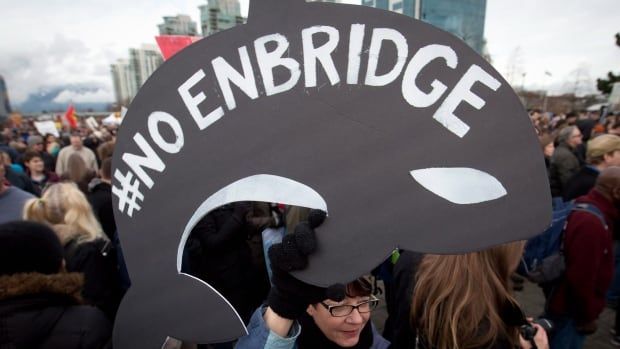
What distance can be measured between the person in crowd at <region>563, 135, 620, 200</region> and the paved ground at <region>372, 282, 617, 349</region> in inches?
46.5

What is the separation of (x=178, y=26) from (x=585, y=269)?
23.3 ft

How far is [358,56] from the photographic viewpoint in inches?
31.6

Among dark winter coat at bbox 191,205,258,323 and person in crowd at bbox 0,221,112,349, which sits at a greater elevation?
person in crowd at bbox 0,221,112,349

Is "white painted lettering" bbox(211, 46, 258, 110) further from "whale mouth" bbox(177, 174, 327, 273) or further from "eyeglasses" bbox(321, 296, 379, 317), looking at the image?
"eyeglasses" bbox(321, 296, 379, 317)

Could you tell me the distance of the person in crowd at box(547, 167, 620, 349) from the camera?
2146 millimetres

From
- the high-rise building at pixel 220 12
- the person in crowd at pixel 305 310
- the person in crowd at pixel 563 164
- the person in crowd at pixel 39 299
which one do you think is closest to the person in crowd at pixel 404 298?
the person in crowd at pixel 305 310

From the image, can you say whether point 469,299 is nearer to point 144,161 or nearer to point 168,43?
point 144,161

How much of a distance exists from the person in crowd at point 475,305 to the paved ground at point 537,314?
6.90ft

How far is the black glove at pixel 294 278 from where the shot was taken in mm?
815

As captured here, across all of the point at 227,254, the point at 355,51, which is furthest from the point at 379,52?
the point at 227,254

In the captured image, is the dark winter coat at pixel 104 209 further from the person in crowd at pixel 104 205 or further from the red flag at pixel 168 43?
the red flag at pixel 168 43

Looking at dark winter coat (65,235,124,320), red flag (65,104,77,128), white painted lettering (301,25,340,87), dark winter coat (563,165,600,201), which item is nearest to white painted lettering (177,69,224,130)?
white painted lettering (301,25,340,87)

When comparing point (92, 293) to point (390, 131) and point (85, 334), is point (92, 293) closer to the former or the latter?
point (85, 334)

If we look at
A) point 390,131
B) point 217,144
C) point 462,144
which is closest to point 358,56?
point 390,131
